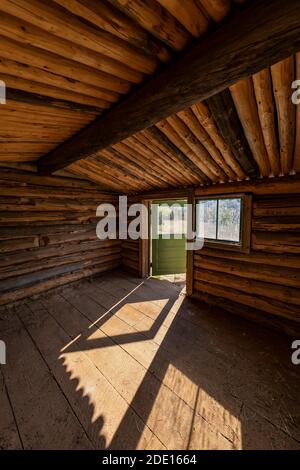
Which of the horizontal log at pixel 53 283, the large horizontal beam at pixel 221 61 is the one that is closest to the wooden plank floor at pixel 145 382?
the horizontal log at pixel 53 283

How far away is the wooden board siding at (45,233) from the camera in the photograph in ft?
13.2

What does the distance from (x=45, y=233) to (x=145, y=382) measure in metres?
3.76

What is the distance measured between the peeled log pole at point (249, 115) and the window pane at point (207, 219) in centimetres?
148

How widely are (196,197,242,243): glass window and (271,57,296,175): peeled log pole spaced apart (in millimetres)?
1324

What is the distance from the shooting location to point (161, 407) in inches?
82.6

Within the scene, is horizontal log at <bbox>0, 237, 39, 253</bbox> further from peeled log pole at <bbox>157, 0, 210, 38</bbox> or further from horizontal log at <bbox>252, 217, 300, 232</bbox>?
horizontal log at <bbox>252, 217, 300, 232</bbox>

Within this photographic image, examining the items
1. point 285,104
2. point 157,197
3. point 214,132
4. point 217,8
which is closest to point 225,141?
point 214,132

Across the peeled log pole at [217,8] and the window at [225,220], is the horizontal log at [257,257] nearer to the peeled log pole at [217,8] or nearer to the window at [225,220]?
the window at [225,220]

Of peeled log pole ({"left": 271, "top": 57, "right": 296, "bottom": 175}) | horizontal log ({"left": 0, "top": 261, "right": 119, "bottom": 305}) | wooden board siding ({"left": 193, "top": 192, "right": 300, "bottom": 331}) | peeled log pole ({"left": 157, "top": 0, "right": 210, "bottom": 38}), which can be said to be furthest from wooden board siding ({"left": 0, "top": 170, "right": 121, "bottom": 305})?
peeled log pole ({"left": 271, "top": 57, "right": 296, "bottom": 175})

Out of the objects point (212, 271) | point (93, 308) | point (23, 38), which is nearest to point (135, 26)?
point (23, 38)

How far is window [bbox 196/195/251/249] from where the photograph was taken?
3.62 m

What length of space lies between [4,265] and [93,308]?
2007 millimetres

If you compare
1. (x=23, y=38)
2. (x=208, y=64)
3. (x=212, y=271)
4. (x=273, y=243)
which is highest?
(x=23, y=38)
